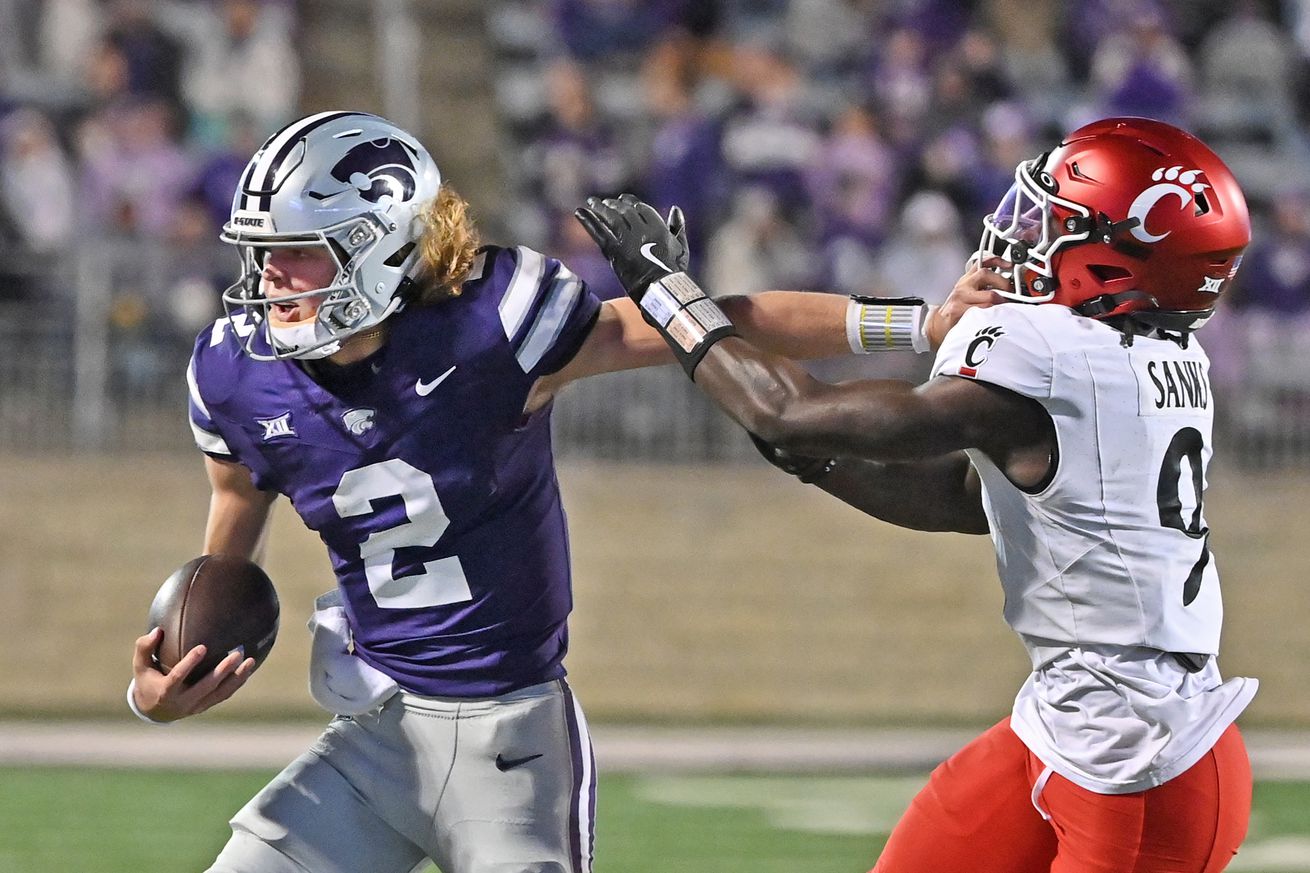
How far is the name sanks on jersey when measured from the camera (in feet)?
9.89

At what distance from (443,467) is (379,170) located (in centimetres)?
54

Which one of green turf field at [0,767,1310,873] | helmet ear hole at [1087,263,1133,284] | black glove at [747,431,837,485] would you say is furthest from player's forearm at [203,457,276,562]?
green turf field at [0,767,1310,873]

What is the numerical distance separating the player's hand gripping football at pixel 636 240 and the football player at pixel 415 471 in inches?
0.7

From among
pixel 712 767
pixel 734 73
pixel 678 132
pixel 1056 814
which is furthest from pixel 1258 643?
pixel 1056 814

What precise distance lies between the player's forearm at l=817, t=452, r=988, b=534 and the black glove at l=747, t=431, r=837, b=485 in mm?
24

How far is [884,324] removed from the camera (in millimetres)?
3414

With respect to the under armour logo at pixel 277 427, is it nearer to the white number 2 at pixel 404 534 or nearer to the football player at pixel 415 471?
the football player at pixel 415 471

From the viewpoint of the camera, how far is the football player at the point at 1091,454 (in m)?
2.99

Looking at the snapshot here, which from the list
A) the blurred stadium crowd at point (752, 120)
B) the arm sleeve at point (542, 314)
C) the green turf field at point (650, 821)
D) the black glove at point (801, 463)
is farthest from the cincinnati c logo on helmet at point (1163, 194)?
the blurred stadium crowd at point (752, 120)

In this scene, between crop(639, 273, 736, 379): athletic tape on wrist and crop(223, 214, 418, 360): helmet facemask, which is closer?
crop(639, 273, 736, 379): athletic tape on wrist

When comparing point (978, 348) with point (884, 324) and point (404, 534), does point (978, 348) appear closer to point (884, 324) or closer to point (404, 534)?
point (884, 324)

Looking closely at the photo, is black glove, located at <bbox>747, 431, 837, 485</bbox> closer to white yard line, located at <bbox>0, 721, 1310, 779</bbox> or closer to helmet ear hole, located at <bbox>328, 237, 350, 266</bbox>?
helmet ear hole, located at <bbox>328, 237, 350, 266</bbox>

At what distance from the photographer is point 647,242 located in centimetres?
330

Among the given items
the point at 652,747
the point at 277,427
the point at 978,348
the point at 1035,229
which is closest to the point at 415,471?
the point at 277,427
